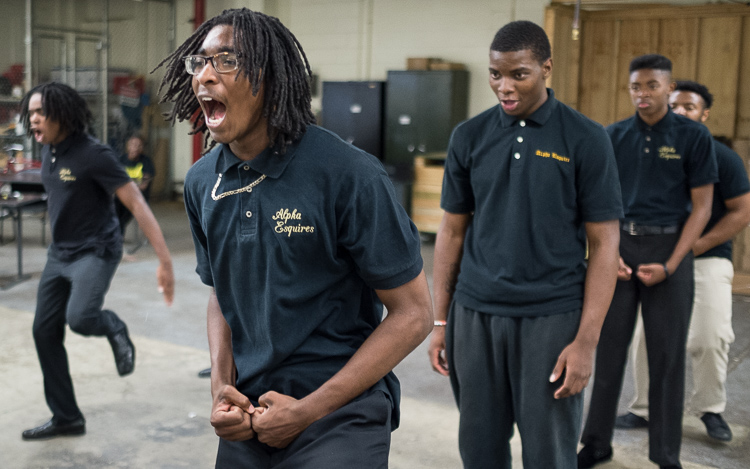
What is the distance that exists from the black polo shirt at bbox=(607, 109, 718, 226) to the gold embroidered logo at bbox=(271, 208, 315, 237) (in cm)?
210

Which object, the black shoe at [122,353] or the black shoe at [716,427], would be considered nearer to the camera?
the black shoe at [716,427]

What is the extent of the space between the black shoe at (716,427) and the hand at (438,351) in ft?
6.01

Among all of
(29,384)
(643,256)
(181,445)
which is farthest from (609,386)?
(29,384)

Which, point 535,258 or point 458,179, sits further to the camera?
point 458,179

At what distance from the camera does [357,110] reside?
37.7 feet

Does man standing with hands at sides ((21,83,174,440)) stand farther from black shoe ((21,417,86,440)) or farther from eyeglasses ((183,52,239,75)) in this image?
eyeglasses ((183,52,239,75))

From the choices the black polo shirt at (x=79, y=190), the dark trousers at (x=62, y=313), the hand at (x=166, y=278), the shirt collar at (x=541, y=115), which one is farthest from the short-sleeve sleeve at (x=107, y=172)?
the shirt collar at (x=541, y=115)

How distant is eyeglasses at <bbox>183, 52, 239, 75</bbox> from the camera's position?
1586mm

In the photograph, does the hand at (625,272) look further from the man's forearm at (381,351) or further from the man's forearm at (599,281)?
the man's forearm at (381,351)

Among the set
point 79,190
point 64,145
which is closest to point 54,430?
point 79,190

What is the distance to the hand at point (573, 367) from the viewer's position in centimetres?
236

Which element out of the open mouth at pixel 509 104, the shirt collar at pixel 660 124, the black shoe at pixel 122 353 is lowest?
the black shoe at pixel 122 353

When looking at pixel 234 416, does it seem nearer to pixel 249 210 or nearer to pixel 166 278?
pixel 249 210

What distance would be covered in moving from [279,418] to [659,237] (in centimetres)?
222
